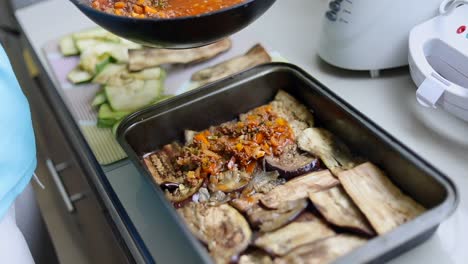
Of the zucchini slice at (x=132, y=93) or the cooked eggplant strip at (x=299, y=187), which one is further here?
the zucchini slice at (x=132, y=93)

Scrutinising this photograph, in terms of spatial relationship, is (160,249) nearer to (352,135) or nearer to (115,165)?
(115,165)

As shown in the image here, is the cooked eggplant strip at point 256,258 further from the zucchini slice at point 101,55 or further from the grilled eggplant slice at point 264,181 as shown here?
the zucchini slice at point 101,55

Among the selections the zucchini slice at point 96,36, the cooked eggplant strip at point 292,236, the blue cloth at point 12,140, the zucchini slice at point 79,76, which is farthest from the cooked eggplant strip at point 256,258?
the zucchini slice at point 96,36

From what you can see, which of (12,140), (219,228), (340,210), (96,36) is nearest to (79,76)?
(96,36)

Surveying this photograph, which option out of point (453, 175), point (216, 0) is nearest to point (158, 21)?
point (216, 0)

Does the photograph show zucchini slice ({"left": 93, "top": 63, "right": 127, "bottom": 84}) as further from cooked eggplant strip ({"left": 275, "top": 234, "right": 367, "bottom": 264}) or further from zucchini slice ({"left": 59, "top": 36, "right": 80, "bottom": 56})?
cooked eggplant strip ({"left": 275, "top": 234, "right": 367, "bottom": 264})

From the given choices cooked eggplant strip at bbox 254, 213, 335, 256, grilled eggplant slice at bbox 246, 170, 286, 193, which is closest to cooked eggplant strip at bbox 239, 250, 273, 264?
cooked eggplant strip at bbox 254, 213, 335, 256

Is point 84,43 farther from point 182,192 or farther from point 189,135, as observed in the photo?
point 182,192

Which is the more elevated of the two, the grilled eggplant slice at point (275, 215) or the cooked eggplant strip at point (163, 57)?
the cooked eggplant strip at point (163, 57)
